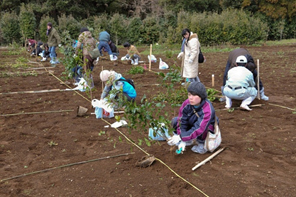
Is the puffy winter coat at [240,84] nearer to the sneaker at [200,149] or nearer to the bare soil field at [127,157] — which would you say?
the bare soil field at [127,157]

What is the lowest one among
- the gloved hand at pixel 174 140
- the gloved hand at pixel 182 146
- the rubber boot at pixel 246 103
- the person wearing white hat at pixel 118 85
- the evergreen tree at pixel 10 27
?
the gloved hand at pixel 182 146

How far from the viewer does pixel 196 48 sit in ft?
23.7

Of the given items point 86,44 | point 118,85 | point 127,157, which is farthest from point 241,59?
point 86,44

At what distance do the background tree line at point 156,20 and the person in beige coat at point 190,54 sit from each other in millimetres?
7954

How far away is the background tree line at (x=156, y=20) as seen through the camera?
20672 mm

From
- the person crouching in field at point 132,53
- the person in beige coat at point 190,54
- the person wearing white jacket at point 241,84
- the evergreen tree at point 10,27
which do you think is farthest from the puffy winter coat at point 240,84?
the evergreen tree at point 10,27

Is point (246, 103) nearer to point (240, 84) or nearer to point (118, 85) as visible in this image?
point (240, 84)

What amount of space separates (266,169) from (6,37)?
24.1 meters

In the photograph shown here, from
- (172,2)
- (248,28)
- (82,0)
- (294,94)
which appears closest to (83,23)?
(82,0)

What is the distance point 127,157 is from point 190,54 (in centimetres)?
395

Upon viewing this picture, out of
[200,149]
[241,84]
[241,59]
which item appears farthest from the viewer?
[241,59]

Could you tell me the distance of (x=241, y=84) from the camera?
5.83 metres

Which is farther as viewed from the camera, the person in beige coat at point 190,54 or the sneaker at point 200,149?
the person in beige coat at point 190,54

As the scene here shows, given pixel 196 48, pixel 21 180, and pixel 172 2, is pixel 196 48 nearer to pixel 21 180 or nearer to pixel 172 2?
pixel 21 180
